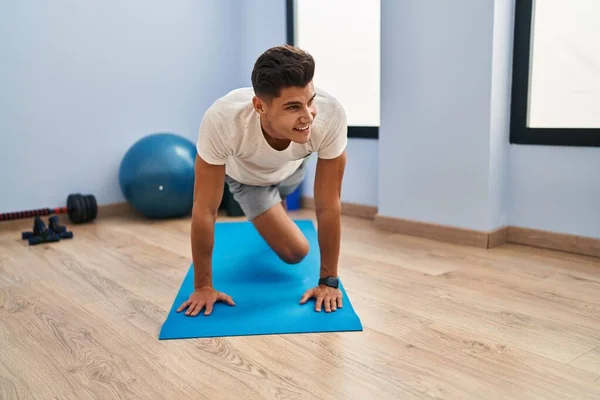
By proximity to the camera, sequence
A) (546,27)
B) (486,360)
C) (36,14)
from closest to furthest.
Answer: (486,360)
(546,27)
(36,14)

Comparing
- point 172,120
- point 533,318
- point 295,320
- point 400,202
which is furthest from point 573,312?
point 172,120

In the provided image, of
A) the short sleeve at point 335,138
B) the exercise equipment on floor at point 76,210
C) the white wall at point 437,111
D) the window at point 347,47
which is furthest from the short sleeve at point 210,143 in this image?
the exercise equipment on floor at point 76,210

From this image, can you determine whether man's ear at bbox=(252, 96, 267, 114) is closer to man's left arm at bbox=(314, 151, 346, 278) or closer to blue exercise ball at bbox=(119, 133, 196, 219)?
man's left arm at bbox=(314, 151, 346, 278)

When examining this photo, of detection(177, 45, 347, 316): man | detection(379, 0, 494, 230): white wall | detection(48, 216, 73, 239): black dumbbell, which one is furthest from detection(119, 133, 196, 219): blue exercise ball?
detection(177, 45, 347, 316): man

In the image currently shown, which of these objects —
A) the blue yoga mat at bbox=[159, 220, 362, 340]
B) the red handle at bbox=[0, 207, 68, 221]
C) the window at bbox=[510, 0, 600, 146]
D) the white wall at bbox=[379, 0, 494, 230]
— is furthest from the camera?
the red handle at bbox=[0, 207, 68, 221]

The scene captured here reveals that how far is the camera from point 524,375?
140 centimetres

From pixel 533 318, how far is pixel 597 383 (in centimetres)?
45

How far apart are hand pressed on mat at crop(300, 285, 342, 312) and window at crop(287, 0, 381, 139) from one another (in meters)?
1.75

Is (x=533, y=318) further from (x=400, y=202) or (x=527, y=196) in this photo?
(x=400, y=202)

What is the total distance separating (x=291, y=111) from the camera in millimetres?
1639

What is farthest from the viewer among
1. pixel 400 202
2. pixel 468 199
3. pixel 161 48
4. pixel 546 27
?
pixel 161 48

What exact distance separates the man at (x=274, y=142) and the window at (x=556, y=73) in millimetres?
1251

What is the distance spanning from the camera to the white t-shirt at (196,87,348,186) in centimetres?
177

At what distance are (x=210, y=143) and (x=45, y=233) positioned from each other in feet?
5.60
